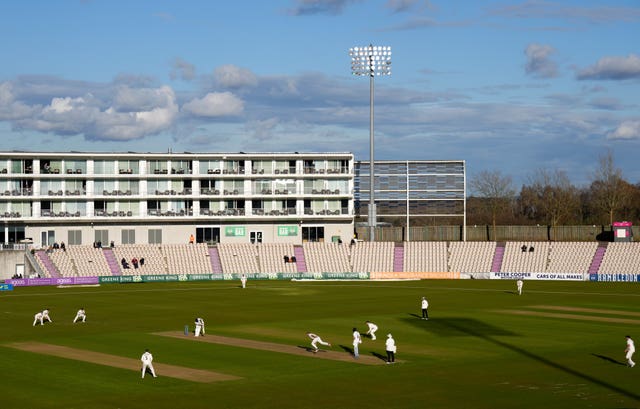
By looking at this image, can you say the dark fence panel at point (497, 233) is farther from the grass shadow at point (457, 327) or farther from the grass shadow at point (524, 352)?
the grass shadow at point (524, 352)

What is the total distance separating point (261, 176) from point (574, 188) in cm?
8147

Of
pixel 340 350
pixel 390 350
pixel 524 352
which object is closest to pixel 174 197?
pixel 340 350

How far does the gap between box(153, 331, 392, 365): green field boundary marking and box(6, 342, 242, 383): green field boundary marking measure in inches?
273

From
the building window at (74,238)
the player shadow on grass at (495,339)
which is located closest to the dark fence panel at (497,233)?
the building window at (74,238)

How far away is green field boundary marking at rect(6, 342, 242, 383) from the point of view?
1607 inches

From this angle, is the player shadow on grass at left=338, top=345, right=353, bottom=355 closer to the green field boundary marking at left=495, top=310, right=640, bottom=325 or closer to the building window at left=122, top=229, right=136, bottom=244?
the green field boundary marking at left=495, top=310, right=640, bottom=325

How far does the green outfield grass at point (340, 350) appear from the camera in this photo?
3603 centimetres

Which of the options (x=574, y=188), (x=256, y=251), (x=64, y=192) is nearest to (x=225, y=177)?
(x=256, y=251)

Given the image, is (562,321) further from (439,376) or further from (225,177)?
(225,177)

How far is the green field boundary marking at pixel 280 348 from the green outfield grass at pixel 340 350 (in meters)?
1.02

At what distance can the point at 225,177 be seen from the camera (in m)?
128

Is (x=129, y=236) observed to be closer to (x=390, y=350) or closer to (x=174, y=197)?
(x=174, y=197)

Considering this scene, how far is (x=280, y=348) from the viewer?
49.7m

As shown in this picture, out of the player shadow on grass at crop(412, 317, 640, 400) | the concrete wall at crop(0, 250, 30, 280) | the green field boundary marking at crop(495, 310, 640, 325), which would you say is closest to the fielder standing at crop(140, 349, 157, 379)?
the player shadow on grass at crop(412, 317, 640, 400)
